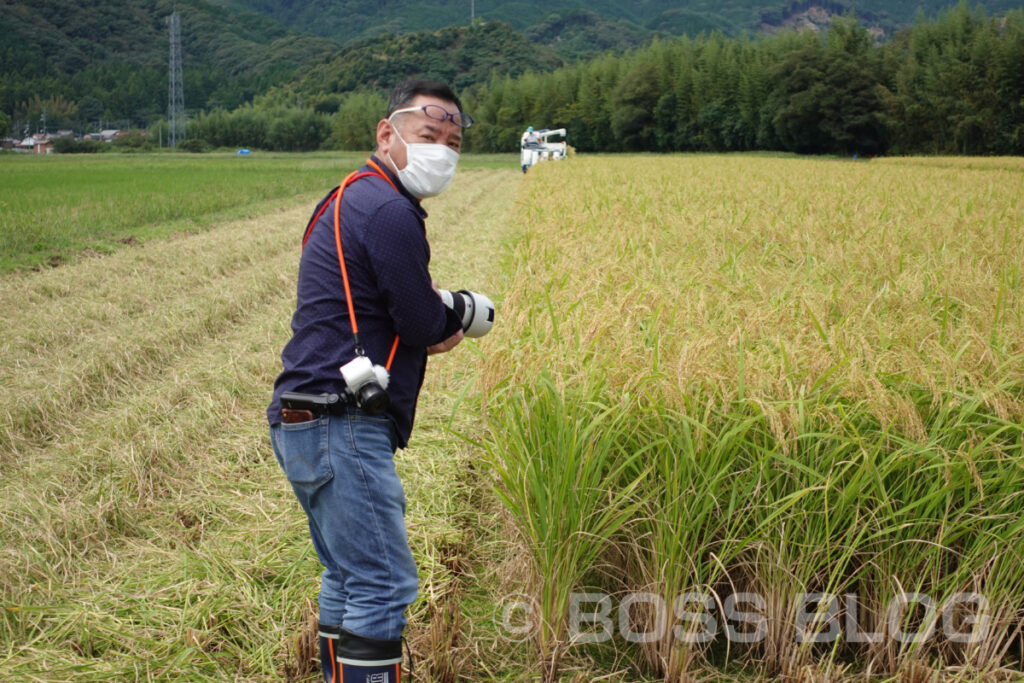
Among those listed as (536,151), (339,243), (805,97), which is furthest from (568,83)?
(339,243)

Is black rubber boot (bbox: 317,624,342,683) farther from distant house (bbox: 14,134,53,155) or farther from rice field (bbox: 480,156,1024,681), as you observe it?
distant house (bbox: 14,134,53,155)

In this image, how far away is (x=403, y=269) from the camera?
2021 mm

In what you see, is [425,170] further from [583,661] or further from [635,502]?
[583,661]

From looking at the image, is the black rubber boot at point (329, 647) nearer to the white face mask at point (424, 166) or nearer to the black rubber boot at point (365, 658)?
the black rubber boot at point (365, 658)

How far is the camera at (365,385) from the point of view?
6.35 feet

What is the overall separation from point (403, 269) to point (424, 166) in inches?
14.1

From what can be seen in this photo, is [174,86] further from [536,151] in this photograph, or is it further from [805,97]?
[536,151]

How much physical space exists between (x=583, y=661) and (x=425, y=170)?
167cm

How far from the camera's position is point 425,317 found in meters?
2.07

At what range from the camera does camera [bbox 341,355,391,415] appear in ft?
6.35

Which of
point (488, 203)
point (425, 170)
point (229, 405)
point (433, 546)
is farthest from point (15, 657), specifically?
point (488, 203)

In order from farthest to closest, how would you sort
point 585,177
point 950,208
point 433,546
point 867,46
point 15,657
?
point 867,46, point 585,177, point 950,208, point 433,546, point 15,657
